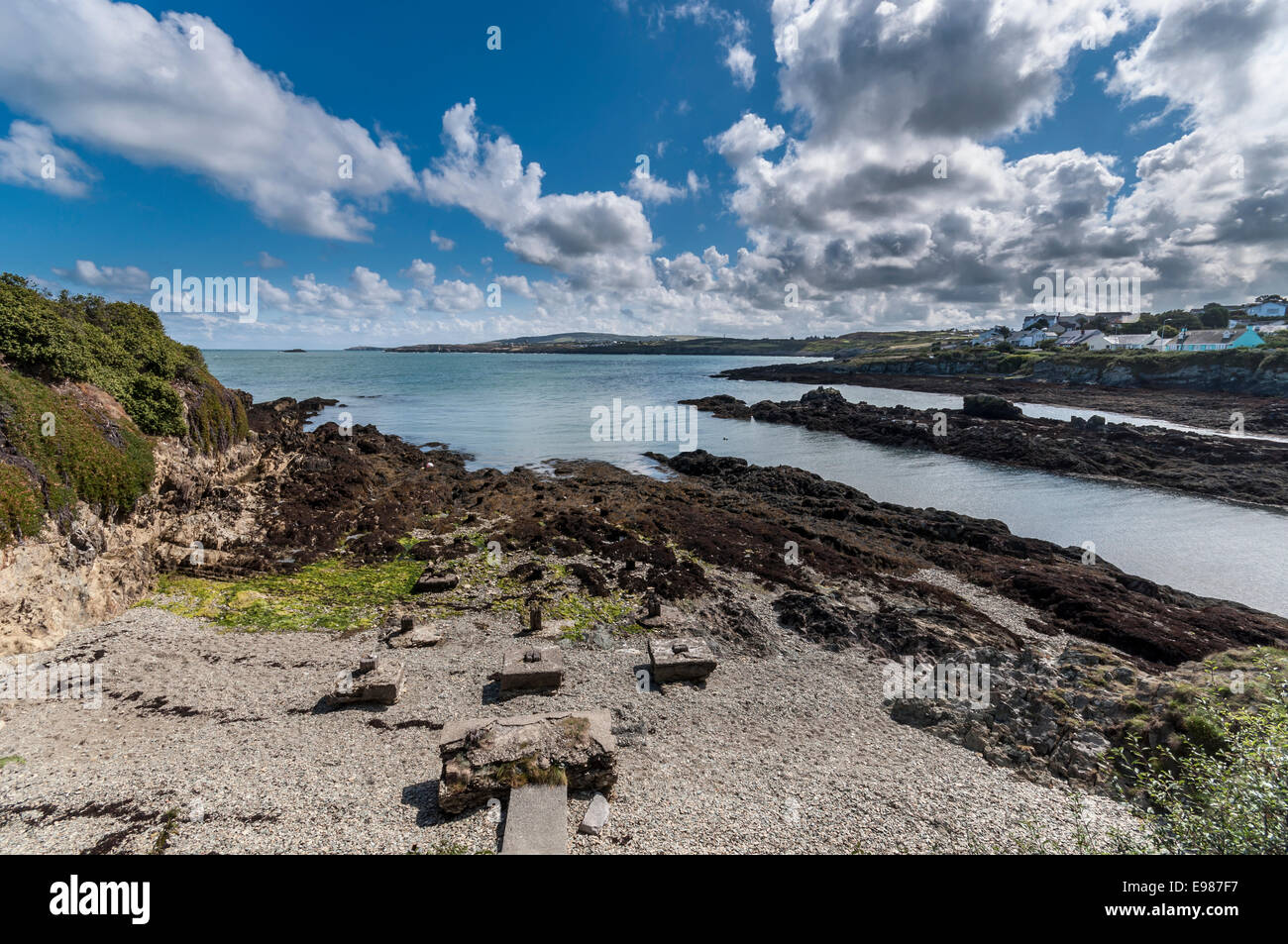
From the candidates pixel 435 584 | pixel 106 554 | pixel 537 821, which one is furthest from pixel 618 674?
pixel 106 554

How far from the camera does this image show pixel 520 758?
7.86 meters

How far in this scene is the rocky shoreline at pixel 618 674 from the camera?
735cm

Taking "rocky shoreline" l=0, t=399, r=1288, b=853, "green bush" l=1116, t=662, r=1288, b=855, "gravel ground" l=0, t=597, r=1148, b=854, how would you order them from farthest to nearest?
1. "rocky shoreline" l=0, t=399, r=1288, b=853
2. "gravel ground" l=0, t=597, r=1148, b=854
3. "green bush" l=1116, t=662, r=1288, b=855

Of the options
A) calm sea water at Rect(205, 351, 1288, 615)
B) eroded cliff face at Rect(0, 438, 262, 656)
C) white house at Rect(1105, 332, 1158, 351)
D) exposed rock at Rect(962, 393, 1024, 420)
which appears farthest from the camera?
white house at Rect(1105, 332, 1158, 351)

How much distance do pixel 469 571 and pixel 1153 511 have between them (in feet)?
118

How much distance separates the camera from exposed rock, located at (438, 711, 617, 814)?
7504 millimetres

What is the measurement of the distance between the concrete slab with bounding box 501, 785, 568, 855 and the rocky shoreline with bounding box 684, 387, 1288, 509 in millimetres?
40917

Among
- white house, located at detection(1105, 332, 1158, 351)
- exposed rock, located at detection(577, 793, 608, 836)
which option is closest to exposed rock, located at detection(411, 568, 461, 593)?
exposed rock, located at detection(577, 793, 608, 836)

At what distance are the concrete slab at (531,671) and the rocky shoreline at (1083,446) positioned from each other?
39756mm

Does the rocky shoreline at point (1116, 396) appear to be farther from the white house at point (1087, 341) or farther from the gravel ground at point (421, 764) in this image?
the gravel ground at point (421, 764)

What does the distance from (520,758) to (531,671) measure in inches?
121

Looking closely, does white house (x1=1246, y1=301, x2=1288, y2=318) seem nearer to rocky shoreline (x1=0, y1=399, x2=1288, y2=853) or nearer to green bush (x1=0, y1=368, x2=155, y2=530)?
rocky shoreline (x1=0, y1=399, x2=1288, y2=853)

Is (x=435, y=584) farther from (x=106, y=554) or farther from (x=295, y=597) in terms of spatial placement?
(x=106, y=554)

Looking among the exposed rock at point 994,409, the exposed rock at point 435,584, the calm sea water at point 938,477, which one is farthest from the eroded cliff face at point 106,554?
the exposed rock at point 994,409
